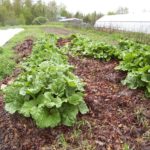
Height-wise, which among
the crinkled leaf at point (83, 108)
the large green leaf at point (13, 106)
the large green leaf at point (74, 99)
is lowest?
the crinkled leaf at point (83, 108)

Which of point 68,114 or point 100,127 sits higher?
point 68,114

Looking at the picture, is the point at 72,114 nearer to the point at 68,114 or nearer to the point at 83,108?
the point at 68,114

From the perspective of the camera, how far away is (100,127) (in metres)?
2.95

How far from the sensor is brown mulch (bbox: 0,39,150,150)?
8.97 feet

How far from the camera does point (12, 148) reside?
9.05 ft

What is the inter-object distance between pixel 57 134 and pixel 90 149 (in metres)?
0.42

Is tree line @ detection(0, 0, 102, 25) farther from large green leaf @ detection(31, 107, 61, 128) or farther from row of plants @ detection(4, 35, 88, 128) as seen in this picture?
large green leaf @ detection(31, 107, 61, 128)

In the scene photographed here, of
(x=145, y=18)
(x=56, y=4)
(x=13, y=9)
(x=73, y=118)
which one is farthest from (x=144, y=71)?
(x=56, y=4)

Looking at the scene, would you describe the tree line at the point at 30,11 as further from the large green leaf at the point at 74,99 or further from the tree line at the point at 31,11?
the large green leaf at the point at 74,99

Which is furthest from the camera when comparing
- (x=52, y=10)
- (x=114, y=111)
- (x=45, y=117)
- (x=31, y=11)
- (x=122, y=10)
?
(x=122, y=10)

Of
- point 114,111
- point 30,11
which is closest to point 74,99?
point 114,111

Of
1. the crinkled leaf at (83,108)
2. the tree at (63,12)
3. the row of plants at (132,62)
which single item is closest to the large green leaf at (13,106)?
the crinkled leaf at (83,108)

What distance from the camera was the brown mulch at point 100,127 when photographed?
273 centimetres

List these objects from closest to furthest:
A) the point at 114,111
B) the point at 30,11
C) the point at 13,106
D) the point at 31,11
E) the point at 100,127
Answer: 1. the point at 100,127
2. the point at 13,106
3. the point at 114,111
4. the point at 30,11
5. the point at 31,11
